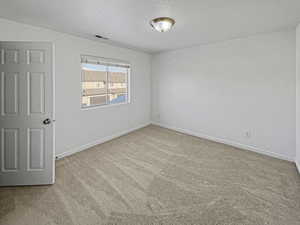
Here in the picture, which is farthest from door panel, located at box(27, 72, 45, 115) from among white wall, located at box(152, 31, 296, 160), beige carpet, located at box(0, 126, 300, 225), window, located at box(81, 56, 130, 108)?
white wall, located at box(152, 31, 296, 160)

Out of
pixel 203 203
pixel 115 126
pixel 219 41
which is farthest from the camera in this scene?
pixel 115 126

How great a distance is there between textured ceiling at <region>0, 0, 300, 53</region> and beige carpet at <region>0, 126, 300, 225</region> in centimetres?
242

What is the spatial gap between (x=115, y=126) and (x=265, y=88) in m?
3.65

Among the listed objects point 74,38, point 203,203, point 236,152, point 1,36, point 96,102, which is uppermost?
point 74,38

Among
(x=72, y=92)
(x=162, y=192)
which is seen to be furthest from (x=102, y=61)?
(x=162, y=192)

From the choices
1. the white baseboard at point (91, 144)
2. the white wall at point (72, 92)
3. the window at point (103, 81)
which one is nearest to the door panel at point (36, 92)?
the white wall at point (72, 92)

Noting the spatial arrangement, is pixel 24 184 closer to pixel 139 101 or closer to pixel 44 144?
pixel 44 144

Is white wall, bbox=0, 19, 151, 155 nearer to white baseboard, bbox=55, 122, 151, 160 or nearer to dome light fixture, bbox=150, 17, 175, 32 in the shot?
white baseboard, bbox=55, 122, 151, 160

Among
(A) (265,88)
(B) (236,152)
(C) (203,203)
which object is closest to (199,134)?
(B) (236,152)

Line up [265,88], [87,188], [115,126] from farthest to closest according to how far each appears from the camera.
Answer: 1. [115,126]
2. [265,88]
3. [87,188]

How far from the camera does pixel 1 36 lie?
8.42ft

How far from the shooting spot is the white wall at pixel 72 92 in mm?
2904

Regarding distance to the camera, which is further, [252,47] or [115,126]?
[115,126]

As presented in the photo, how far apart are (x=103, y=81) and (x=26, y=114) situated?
221 cm
